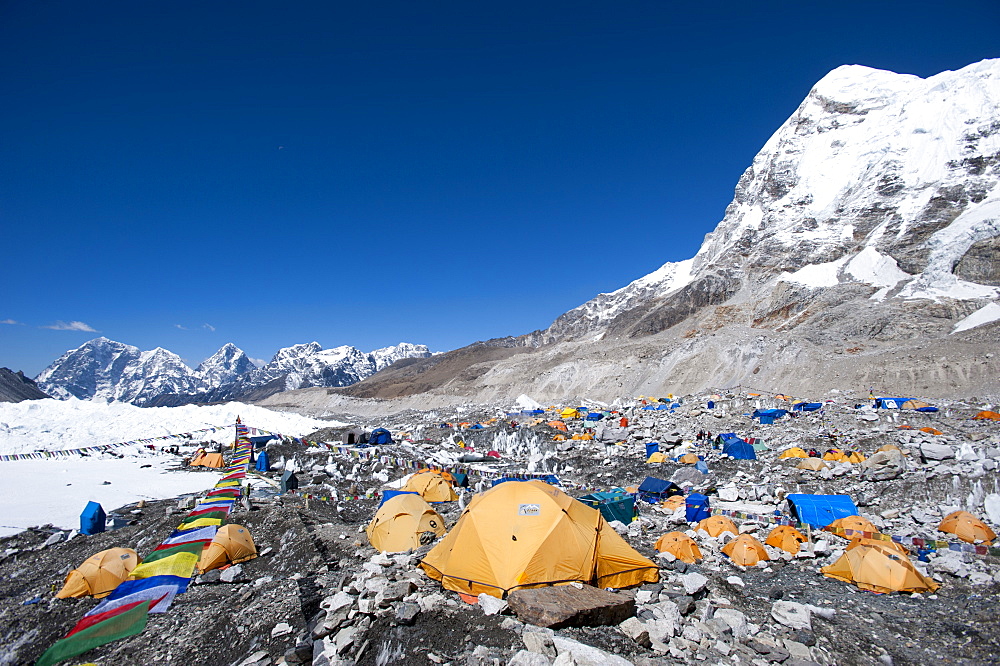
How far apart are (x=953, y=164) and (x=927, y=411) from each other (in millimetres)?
66112

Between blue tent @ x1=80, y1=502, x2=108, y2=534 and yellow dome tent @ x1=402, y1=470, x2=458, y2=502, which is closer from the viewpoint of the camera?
blue tent @ x1=80, y1=502, x2=108, y2=534

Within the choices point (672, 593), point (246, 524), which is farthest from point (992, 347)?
point (246, 524)

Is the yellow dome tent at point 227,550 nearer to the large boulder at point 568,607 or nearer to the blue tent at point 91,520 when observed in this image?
the blue tent at point 91,520

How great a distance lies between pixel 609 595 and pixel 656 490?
9.51 metres

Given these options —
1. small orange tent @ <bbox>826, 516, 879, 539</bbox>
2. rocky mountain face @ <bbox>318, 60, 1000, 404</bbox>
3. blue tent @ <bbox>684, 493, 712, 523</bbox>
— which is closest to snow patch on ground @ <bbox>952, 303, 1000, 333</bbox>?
rocky mountain face @ <bbox>318, 60, 1000, 404</bbox>

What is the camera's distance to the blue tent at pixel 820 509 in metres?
11.3

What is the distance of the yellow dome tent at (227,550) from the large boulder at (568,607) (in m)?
6.89

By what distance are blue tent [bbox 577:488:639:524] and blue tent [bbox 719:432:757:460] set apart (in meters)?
8.58

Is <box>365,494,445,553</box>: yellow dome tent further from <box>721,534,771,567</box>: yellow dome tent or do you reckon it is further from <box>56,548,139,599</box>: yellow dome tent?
<box>721,534,771,567</box>: yellow dome tent

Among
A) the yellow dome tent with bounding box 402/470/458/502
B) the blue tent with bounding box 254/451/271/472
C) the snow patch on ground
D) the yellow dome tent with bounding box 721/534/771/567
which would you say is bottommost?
the yellow dome tent with bounding box 721/534/771/567

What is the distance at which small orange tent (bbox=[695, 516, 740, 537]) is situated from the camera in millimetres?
10820

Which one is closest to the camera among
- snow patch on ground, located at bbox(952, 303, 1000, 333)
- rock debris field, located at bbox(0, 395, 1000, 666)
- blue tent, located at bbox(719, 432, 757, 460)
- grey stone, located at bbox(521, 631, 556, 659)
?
grey stone, located at bbox(521, 631, 556, 659)

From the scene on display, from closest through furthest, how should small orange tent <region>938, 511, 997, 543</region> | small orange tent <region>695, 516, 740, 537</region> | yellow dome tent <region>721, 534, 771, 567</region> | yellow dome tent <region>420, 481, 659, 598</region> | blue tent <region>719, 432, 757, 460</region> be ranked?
yellow dome tent <region>420, 481, 659, 598</region>, yellow dome tent <region>721, 534, 771, 567</region>, small orange tent <region>938, 511, 997, 543</region>, small orange tent <region>695, 516, 740, 537</region>, blue tent <region>719, 432, 757, 460</region>

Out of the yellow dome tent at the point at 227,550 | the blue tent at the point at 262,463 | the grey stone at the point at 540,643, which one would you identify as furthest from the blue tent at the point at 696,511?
the blue tent at the point at 262,463
